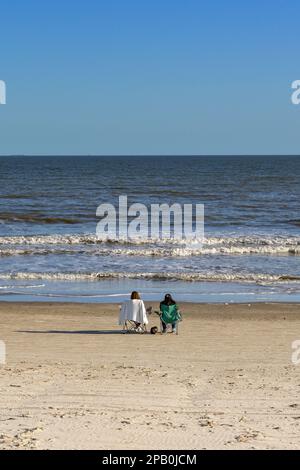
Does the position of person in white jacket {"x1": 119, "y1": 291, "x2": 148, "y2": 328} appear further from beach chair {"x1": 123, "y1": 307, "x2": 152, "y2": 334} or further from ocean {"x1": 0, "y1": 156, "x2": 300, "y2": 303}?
ocean {"x1": 0, "y1": 156, "x2": 300, "y2": 303}

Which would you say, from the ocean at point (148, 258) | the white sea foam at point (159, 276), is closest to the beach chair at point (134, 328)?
the ocean at point (148, 258)

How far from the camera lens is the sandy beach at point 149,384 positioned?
736 centimetres

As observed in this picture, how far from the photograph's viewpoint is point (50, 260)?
90.4 ft

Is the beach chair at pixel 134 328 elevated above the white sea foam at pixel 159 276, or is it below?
below

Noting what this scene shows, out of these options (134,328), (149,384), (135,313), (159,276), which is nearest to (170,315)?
(135,313)

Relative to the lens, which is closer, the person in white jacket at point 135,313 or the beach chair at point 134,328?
the person in white jacket at point 135,313

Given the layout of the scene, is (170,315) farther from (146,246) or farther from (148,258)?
(146,246)

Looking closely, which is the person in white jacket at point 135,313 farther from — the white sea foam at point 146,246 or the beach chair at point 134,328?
the white sea foam at point 146,246

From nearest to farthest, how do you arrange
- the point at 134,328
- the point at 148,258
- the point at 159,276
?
the point at 134,328, the point at 159,276, the point at 148,258

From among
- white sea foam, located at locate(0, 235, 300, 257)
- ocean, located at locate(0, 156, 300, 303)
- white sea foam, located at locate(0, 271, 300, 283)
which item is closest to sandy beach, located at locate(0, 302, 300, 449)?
ocean, located at locate(0, 156, 300, 303)

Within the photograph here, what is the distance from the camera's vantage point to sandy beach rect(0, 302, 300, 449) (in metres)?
7.36

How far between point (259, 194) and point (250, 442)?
56.6m

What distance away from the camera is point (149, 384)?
33.1 feet
